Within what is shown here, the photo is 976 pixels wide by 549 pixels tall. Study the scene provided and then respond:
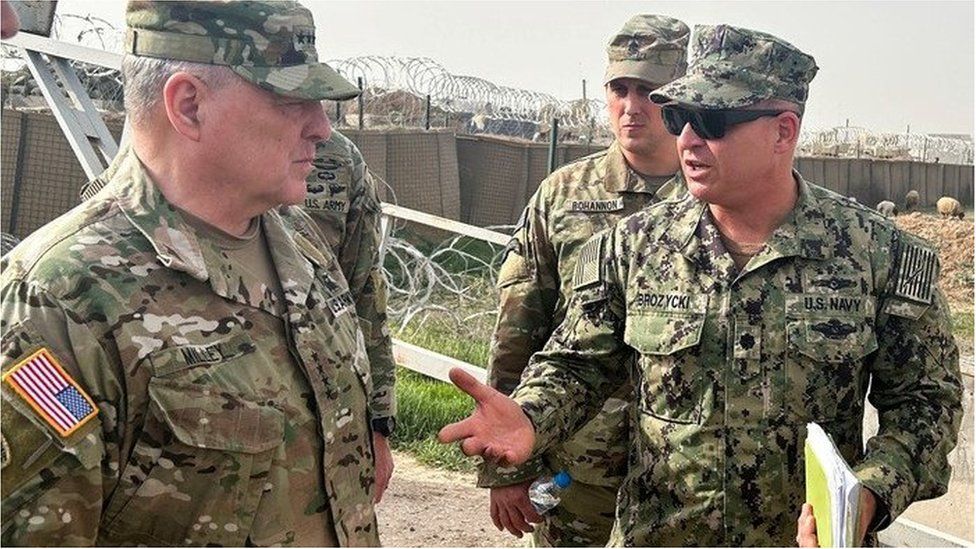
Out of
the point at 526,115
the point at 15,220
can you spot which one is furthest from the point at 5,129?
the point at 526,115

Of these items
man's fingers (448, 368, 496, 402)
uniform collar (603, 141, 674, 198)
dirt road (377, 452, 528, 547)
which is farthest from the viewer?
dirt road (377, 452, 528, 547)

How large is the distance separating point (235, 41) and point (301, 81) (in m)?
0.14

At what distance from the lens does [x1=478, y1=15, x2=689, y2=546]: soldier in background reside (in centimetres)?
358

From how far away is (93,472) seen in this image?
1.93 metres

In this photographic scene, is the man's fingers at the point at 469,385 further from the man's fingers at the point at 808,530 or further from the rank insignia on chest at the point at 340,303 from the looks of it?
the man's fingers at the point at 808,530

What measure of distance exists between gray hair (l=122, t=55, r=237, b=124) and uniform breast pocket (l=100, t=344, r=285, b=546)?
0.50 metres

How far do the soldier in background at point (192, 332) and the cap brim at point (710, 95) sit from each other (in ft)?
3.02

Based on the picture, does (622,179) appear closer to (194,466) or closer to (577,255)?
(577,255)

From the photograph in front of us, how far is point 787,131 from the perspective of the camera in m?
2.87

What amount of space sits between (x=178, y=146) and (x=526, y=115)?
→ 11895 millimetres

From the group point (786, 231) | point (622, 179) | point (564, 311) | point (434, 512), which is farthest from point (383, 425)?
point (434, 512)

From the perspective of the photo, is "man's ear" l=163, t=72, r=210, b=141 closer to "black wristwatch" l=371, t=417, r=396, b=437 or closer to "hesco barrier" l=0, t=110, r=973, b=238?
"black wristwatch" l=371, t=417, r=396, b=437

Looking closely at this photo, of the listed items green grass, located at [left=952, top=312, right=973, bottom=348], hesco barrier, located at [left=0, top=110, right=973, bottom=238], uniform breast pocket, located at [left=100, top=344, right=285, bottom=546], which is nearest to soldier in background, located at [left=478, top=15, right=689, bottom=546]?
uniform breast pocket, located at [left=100, top=344, right=285, bottom=546]

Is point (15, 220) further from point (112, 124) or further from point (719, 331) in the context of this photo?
point (719, 331)
